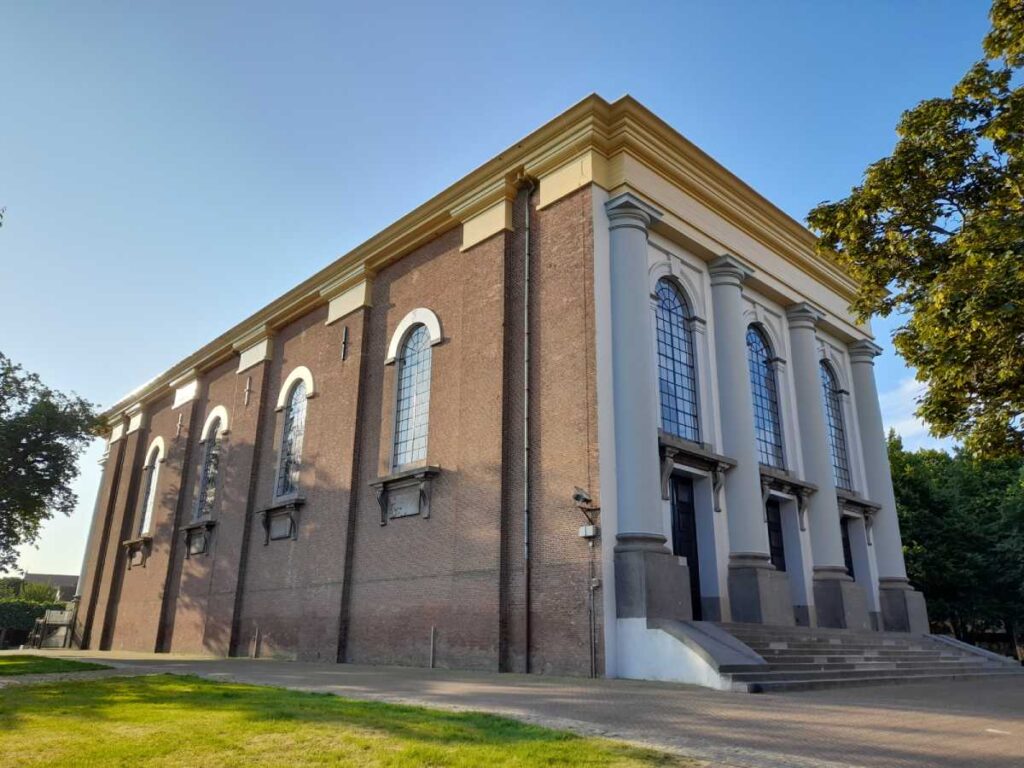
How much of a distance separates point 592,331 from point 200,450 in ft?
69.2

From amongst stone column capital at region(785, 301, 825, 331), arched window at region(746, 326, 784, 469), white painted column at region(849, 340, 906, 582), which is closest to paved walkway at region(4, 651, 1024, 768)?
arched window at region(746, 326, 784, 469)

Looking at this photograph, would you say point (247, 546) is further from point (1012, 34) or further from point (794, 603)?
point (1012, 34)

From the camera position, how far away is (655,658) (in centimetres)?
1345

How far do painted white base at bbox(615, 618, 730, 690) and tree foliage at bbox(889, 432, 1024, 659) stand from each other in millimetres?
20015

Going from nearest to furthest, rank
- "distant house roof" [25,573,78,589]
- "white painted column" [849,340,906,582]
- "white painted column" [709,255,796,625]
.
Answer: "white painted column" [709,255,796,625]
"white painted column" [849,340,906,582]
"distant house roof" [25,573,78,589]

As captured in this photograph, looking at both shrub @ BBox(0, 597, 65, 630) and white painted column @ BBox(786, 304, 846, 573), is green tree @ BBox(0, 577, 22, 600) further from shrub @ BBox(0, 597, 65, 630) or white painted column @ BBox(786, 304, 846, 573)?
white painted column @ BBox(786, 304, 846, 573)

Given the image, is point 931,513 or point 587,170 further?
point 931,513

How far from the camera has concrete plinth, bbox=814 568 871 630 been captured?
19.7 m

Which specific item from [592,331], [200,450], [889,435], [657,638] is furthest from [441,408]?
[889,435]

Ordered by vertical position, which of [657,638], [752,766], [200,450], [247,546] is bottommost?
[752,766]

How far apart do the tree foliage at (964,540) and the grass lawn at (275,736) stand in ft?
88.1

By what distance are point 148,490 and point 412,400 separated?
64.8 ft

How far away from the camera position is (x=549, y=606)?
1498 centimetres

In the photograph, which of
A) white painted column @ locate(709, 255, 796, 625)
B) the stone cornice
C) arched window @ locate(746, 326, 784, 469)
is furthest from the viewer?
arched window @ locate(746, 326, 784, 469)
